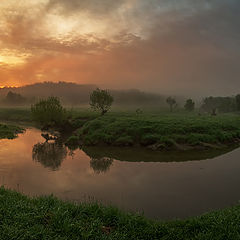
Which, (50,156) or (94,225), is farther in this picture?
(50,156)

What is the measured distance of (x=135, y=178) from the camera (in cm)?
2281

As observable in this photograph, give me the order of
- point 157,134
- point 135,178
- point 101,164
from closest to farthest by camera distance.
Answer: point 135,178, point 101,164, point 157,134

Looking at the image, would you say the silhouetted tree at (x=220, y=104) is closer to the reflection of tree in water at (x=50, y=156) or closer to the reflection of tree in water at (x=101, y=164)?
the reflection of tree in water at (x=50, y=156)

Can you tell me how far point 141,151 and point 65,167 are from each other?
13475mm

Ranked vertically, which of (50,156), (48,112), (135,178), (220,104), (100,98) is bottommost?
(135,178)

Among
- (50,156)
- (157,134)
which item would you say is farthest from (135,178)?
(157,134)

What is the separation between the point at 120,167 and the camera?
27.4m

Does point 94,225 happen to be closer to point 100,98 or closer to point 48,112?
point 48,112

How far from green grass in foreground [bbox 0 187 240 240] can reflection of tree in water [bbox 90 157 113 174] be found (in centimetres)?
1327

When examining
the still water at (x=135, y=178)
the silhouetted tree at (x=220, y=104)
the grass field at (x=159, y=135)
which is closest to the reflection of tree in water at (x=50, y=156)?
the still water at (x=135, y=178)

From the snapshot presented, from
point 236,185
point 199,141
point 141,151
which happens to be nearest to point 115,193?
point 236,185

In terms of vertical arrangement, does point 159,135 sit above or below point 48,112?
below

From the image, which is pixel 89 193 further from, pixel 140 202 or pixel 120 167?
pixel 120 167

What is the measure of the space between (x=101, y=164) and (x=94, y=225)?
18.5m
